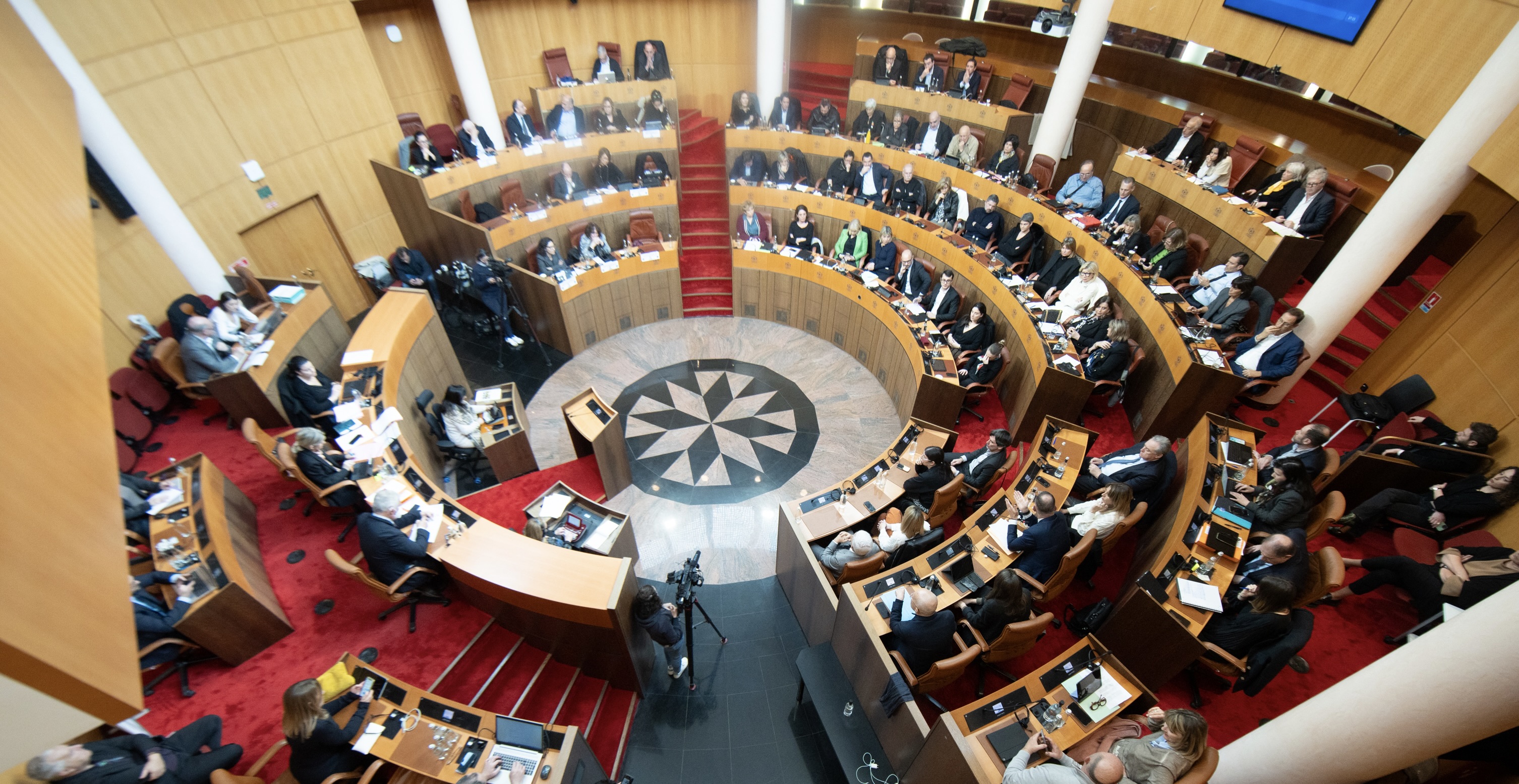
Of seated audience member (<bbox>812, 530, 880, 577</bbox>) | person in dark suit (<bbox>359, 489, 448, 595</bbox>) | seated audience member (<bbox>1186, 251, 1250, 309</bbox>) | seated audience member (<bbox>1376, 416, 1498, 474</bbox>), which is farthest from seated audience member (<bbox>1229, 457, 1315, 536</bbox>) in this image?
person in dark suit (<bbox>359, 489, 448, 595</bbox>)

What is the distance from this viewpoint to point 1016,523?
5613mm

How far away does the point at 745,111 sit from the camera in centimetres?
1180

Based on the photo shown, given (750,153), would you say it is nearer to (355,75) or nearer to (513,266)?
(513,266)

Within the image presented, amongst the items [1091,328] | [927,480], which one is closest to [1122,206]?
[1091,328]

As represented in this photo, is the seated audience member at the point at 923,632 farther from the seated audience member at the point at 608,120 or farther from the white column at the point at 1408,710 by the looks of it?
the seated audience member at the point at 608,120

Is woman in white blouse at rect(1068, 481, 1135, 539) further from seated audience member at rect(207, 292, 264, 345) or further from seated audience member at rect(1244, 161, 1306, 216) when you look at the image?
seated audience member at rect(207, 292, 264, 345)

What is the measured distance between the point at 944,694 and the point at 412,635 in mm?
4974

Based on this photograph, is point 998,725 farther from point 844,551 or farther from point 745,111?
point 745,111

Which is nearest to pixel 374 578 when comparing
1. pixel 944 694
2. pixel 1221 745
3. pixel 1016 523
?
pixel 944 694

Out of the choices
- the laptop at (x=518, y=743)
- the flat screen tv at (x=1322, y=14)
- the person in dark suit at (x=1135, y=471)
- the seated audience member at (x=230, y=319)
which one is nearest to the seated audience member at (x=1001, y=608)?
the person in dark suit at (x=1135, y=471)

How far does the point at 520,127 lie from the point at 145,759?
1046 cm

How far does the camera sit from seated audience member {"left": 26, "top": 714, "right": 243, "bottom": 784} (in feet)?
11.4

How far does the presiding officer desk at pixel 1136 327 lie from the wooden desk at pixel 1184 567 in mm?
725

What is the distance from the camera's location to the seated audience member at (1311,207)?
7.12 meters
